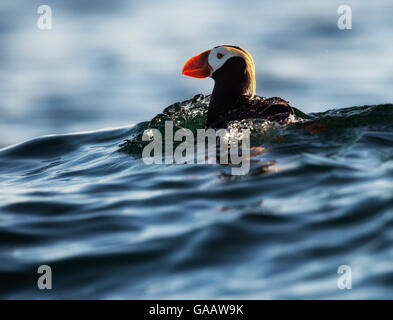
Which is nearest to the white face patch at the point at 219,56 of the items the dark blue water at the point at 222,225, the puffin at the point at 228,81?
the puffin at the point at 228,81

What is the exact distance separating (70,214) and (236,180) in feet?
4.27

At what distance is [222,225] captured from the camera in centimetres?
450

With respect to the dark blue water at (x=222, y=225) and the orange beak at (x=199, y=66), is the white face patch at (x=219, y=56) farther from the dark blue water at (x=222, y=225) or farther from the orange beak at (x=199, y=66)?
the dark blue water at (x=222, y=225)

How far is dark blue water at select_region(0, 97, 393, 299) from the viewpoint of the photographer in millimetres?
3830

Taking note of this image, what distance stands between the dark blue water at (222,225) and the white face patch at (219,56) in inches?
62.9

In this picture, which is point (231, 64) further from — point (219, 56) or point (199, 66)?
point (199, 66)

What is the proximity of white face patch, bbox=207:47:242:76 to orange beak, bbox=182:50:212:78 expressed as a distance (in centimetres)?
8

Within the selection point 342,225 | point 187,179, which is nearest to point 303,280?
point 342,225

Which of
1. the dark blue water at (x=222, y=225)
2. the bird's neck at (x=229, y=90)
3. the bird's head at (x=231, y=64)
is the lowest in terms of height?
the dark blue water at (x=222, y=225)

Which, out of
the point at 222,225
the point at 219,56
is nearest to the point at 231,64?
the point at 219,56

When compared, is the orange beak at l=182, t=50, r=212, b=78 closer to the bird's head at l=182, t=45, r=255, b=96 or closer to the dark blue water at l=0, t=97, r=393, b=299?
the bird's head at l=182, t=45, r=255, b=96

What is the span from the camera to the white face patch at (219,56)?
7.82 metres

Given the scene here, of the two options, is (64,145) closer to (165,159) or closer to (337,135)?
(165,159)

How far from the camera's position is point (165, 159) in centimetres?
670
